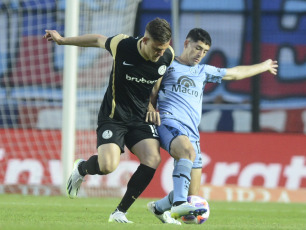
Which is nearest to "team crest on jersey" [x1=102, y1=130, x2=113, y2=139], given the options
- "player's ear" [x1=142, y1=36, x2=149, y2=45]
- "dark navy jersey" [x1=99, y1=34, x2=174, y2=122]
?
"dark navy jersey" [x1=99, y1=34, x2=174, y2=122]

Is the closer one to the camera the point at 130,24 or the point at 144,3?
the point at 130,24

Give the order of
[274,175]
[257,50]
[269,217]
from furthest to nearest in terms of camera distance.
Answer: [257,50], [274,175], [269,217]

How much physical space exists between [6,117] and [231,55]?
451cm

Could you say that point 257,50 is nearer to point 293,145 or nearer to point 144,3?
point 293,145

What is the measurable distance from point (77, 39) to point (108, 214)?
6.78 feet

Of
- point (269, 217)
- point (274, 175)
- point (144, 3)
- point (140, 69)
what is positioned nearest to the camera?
point (140, 69)

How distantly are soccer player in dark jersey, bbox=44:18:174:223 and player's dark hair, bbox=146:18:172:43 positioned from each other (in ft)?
0.79

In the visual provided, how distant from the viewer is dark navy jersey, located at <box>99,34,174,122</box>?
6543 mm

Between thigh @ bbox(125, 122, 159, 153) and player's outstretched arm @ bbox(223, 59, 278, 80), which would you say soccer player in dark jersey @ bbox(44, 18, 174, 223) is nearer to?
thigh @ bbox(125, 122, 159, 153)

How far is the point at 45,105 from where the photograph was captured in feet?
45.7

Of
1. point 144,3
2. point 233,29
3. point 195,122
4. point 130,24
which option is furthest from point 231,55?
point 195,122

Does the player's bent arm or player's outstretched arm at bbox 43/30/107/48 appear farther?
the player's bent arm

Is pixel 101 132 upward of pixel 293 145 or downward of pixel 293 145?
upward

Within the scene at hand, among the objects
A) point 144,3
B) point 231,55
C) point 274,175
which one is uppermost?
point 144,3
